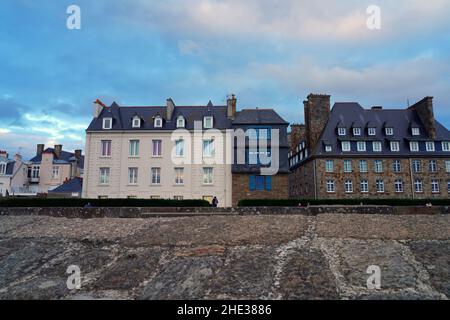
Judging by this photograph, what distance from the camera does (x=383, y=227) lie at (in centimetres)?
1343

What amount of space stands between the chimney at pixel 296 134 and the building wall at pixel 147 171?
2137cm

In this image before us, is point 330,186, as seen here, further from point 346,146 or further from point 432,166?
point 432,166

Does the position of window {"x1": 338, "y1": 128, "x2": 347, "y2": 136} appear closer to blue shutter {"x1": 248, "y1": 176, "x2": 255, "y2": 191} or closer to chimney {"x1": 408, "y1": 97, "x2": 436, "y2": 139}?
chimney {"x1": 408, "y1": 97, "x2": 436, "y2": 139}

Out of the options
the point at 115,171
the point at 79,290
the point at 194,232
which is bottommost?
the point at 79,290

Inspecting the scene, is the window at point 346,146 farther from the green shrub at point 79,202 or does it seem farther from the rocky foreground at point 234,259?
the rocky foreground at point 234,259

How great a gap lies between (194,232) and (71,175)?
1917 inches

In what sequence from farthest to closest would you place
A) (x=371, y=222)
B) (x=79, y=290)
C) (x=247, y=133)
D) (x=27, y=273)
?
(x=247, y=133) < (x=371, y=222) < (x=27, y=273) < (x=79, y=290)

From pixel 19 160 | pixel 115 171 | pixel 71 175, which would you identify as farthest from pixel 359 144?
pixel 19 160

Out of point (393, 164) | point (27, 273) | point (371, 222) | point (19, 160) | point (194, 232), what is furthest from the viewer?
point (19, 160)

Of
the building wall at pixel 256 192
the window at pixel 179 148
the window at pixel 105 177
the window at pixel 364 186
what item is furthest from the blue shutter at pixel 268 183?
the window at pixel 105 177

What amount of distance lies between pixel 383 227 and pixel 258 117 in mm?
24086

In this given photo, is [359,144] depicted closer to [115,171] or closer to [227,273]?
[115,171]

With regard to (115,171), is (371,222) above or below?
below
